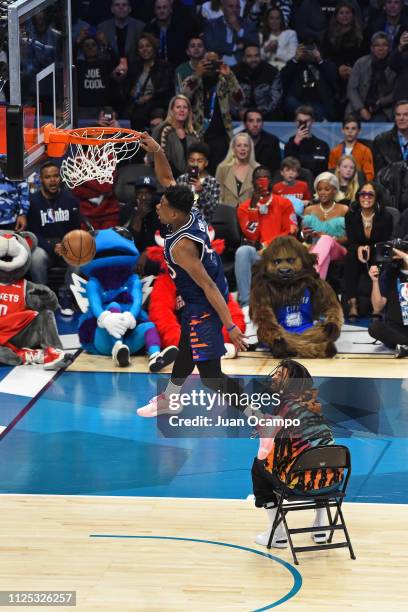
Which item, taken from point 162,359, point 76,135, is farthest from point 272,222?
point 76,135

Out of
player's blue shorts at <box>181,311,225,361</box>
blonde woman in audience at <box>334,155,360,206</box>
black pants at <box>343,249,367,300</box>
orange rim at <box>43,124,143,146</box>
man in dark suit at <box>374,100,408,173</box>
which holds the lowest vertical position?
black pants at <box>343,249,367,300</box>

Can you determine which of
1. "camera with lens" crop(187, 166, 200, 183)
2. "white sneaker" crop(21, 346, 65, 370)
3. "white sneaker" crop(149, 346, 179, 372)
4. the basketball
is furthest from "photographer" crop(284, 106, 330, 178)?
"white sneaker" crop(21, 346, 65, 370)

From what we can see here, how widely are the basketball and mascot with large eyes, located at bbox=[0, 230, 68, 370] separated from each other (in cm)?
42

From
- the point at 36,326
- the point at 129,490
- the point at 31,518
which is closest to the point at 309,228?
the point at 36,326

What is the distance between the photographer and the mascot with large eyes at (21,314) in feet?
36.6

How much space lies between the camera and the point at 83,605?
20.0 feet

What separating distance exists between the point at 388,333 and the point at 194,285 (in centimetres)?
353

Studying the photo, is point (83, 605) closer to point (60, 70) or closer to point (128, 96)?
point (60, 70)

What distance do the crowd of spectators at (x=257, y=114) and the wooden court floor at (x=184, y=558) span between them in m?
4.90

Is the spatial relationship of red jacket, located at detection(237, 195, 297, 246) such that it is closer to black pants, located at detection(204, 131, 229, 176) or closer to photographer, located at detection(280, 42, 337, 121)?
black pants, located at detection(204, 131, 229, 176)

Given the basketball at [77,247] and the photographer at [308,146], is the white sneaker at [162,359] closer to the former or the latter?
the basketball at [77,247]

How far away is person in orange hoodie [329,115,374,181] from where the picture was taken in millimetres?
13617

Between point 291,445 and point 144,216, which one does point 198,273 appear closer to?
point 291,445

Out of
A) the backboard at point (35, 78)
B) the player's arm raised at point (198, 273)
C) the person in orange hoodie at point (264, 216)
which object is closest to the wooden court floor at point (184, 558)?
the player's arm raised at point (198, 273)
